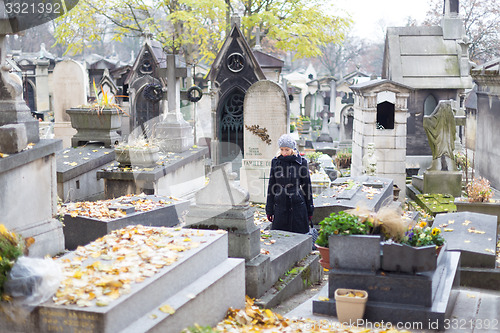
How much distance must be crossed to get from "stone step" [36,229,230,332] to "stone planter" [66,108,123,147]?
6.41 metres

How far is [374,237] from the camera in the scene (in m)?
5.57

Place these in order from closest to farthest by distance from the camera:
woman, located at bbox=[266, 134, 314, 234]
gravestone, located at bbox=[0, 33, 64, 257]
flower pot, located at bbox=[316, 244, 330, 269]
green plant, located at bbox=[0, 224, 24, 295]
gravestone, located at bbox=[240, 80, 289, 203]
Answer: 1. green plant, located at bbox=[0, 224, 24, 295]
2. flower pot, located at bbox=[316, 244, 330, 269]
3. gravestone, located at bbox=[0, 33, 64, 257]
4. woman, located at bbox=[266, 134, 314, 234]
5. gravestone, located at bbox=[240, 80, 289, 203]

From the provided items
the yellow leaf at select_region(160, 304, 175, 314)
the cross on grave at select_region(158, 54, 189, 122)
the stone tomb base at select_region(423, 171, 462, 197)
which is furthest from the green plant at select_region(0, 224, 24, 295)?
the stone tomb base at select_region(423, 171, 462, 197)

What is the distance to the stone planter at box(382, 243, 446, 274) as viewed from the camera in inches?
218

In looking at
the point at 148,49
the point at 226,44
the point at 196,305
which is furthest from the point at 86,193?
the point at 148,49

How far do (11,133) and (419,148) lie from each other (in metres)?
15.2

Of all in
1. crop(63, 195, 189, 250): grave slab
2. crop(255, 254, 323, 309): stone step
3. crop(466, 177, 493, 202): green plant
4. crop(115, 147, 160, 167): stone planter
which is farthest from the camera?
crop(466, 177, 493, 202): green plant

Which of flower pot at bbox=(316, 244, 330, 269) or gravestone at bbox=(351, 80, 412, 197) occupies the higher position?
gravestone at bbox=(351, 80, 412, 197)

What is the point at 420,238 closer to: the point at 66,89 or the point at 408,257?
the point at 408,257

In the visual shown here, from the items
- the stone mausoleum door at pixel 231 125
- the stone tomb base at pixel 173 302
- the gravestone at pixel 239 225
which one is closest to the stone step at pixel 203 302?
the stone tomb base at pixel 173 302

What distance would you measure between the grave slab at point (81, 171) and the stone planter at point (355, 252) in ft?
17.2

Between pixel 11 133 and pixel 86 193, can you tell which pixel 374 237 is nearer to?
pixel 11 133

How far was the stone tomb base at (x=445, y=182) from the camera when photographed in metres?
13.6

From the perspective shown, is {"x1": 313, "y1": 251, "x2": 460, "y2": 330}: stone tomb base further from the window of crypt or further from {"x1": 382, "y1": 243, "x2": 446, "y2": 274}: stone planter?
the window of crypt
